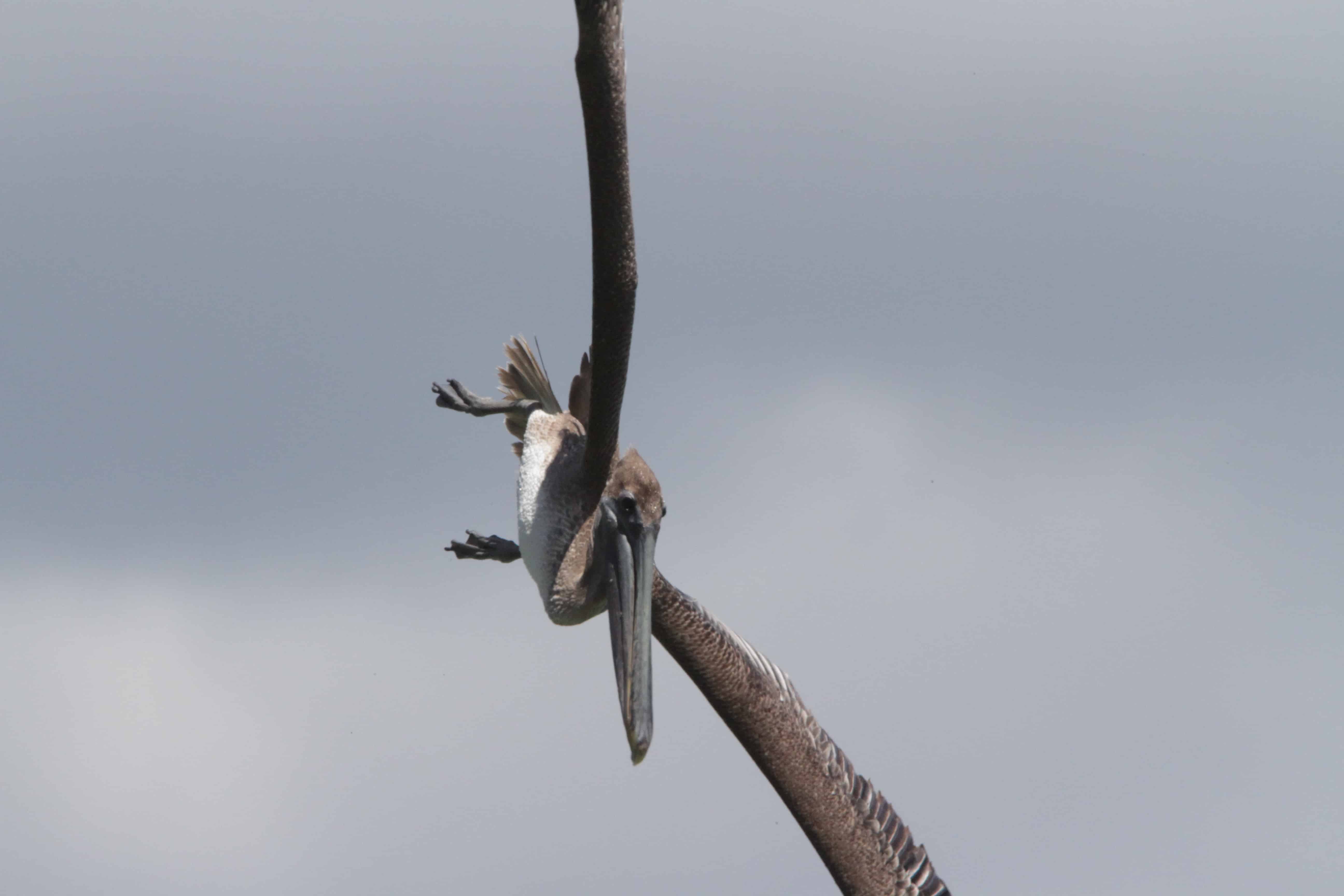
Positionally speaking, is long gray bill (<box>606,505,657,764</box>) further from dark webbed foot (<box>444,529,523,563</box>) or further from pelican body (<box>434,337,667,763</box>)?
dark webbed foot (<box>444,529,523,563</box>)

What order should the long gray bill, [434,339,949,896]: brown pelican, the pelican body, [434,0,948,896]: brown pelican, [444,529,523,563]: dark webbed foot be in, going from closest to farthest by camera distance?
[434,0,948,896]: brown pelican < the long gray bill < the pelican body < [434,339,949,896]: brown pelican < [444,529,523,563]: dark webbed foot

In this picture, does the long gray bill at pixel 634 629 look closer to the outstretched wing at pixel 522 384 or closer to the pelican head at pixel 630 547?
the pelican head at pixel 630 547

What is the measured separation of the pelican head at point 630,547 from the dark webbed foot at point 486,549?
110 inches

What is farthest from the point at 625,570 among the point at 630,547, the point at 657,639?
the point at 657,639

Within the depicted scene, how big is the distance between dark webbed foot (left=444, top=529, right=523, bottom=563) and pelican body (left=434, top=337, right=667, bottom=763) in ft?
4.09

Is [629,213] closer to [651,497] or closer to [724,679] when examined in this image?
[651,497]

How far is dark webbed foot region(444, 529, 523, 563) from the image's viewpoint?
1159 centimetres

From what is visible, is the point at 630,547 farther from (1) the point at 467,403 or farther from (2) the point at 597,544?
(1) the point at 467,403

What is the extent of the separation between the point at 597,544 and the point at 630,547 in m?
0.37

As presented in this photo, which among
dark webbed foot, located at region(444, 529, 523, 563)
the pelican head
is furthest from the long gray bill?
dark webbed foot, located at region(444, 529, 523, 563)

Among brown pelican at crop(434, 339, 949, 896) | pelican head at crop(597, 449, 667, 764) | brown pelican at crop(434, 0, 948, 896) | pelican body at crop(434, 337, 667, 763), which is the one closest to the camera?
brown pelican at crop(434, 0, 948, 896)

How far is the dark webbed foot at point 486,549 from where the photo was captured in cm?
1159

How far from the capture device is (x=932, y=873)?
10695 mm

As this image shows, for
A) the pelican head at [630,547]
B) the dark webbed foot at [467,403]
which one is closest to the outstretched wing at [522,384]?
the dark webbed foot at [467,403]
